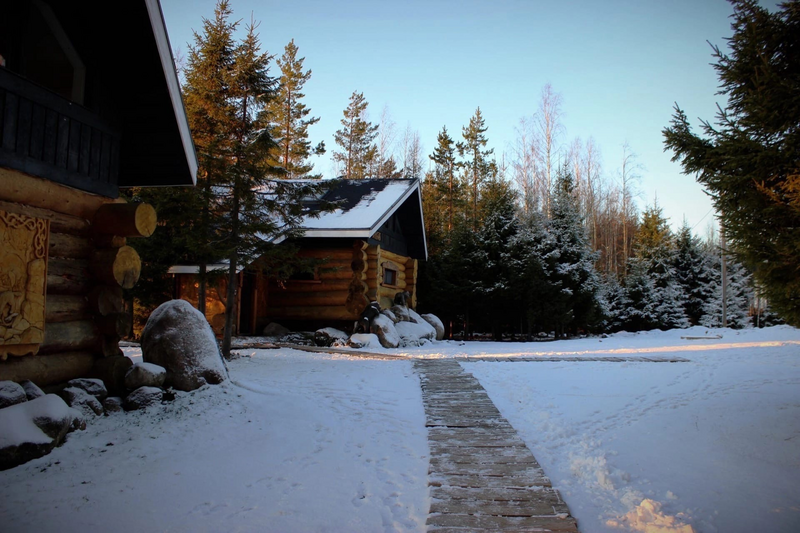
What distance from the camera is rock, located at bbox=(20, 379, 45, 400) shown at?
15.9 feet

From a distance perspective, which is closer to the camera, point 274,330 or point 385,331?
point 385,331

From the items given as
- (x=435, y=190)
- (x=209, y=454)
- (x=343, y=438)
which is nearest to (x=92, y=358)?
(x=209, y=454)

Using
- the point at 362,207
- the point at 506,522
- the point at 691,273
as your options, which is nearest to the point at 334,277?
the point at 362,207

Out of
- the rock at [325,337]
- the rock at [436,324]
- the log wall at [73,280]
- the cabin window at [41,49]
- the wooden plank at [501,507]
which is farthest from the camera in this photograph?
the rock at [436,324]

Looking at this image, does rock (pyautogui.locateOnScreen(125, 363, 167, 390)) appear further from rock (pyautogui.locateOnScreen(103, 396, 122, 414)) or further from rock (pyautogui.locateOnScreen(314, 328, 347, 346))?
rock (pyautogui.locateOnScreen(314, 328, 347, 346))

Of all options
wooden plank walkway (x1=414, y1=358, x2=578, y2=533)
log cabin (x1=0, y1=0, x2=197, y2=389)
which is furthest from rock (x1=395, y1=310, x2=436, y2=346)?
log cabin (x1=0, y1=0, x2=197, y2=389)

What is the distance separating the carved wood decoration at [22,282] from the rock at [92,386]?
0.75 metres

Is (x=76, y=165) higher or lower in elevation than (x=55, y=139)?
lower

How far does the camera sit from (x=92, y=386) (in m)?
5.68

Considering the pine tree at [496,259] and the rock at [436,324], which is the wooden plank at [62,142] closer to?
the rock at [436,324]

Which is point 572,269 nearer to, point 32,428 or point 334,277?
point 334,277

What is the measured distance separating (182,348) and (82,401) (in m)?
1.52

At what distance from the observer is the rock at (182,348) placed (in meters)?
6.66

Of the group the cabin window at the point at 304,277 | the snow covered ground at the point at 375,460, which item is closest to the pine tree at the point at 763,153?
the snow covered ground at the point at 375,460
